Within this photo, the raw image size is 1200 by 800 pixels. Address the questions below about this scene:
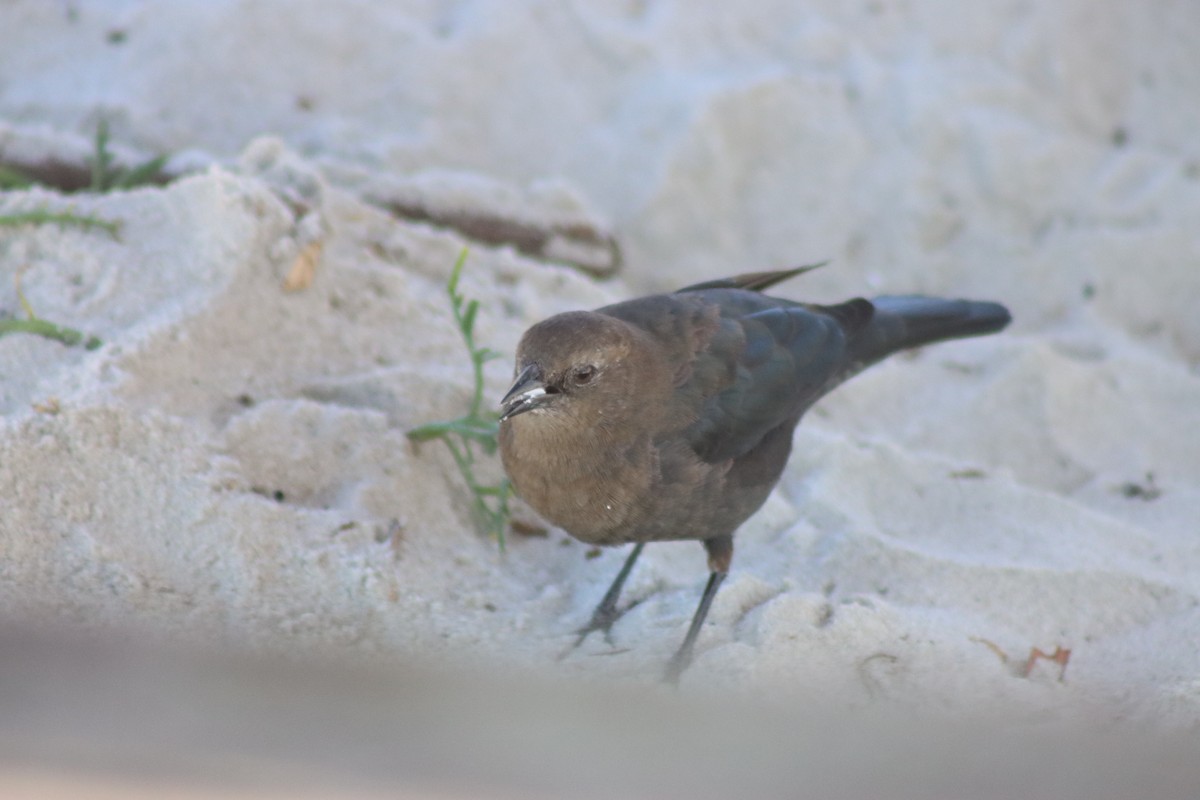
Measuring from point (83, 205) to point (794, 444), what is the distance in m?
2.03

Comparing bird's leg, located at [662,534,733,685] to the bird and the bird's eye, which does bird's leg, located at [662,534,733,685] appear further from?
the bird's eye

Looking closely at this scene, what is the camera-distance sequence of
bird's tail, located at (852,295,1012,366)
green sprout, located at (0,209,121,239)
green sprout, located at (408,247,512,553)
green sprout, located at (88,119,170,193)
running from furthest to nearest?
green sprout, located at (88,119,170,193)
bird's tail, located at (852,295,1012,366)
green sprout, located at (0,209,121,239)
green sprout, located at (408,247,512,553)

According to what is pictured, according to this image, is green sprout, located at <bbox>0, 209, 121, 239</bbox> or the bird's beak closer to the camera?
the bird's beak

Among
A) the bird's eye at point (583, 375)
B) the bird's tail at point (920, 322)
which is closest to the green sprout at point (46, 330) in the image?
the bird's eye at point (583, 375)

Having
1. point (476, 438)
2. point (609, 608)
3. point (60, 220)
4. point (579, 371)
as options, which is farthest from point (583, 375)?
point (60, 220)

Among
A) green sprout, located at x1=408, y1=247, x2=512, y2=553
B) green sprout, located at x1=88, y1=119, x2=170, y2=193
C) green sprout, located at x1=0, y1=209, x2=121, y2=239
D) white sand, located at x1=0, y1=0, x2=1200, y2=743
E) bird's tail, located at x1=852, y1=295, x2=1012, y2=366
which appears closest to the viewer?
white sand, located at x1=0, y1=0, x2=1200, y2=743

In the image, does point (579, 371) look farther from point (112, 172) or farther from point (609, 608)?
point (112, 172)

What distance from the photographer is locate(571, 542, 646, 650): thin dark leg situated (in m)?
2.86

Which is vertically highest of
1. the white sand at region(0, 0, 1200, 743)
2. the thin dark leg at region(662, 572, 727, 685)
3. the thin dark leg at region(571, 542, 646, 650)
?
the white sand at region(0, 0, 1200, 743)

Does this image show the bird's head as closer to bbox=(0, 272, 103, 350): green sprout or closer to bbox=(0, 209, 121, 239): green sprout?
bbox=(0, 272, 103, 350): green sprout

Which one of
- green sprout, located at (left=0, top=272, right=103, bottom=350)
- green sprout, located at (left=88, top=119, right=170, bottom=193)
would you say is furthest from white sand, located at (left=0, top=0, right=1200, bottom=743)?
green sprout, located at (left=88, top=119, right=170, bottom=193)

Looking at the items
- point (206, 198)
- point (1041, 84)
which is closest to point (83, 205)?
point (206, 198)

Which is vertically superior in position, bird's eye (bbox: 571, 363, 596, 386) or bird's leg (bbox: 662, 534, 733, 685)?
bird's eye (bbox: 571, 363, 596, 386)

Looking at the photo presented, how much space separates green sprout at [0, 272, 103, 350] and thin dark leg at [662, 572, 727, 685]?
60.0 inches
